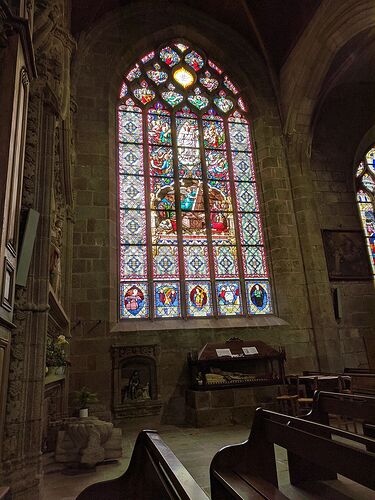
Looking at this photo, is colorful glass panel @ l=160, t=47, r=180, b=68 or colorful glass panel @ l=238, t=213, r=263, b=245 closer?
colorful glass panel @ l=238, t=213, r=263, b=245

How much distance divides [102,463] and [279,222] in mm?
6543

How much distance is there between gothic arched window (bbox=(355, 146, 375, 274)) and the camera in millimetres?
10219

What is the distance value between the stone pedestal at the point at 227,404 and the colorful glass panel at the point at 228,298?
1.86 meters

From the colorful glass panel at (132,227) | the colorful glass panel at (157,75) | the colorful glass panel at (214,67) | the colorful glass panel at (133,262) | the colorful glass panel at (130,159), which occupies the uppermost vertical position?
the colorful glass panel at (214,67)

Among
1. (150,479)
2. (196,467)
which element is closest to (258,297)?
(196,467)

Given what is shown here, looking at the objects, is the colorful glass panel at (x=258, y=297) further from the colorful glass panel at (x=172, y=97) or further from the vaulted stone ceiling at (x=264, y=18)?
the vaulted stone ceiling at (x=264, y=18)

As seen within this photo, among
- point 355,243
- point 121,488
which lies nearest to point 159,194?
point 355,243

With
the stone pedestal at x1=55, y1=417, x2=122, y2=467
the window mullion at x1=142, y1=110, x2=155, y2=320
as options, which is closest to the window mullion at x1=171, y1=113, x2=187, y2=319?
the window mullion at x1=142, y1=110, x2=155, y2=320

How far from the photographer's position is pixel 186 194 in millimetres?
9023

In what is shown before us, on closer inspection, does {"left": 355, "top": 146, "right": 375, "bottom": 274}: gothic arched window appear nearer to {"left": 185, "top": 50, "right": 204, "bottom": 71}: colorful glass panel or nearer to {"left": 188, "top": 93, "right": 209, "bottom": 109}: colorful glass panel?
{"left": 188, "top": 93, "right": 209, "bottom": 109}: colorful glass panel

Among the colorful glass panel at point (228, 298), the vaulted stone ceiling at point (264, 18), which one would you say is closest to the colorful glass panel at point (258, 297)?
the colorful glass panel at point (228, 298)

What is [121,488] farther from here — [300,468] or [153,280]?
[153,280]

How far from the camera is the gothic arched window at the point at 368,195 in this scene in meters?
10.2

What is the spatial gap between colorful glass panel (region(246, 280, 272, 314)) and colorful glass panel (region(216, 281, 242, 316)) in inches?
10.1
